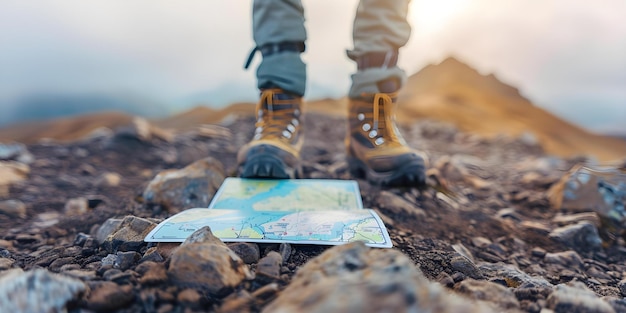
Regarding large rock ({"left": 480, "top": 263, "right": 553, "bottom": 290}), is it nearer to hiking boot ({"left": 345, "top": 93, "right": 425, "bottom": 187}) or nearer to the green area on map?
the green area on map

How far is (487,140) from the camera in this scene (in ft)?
16.7

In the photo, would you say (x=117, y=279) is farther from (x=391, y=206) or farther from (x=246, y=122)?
(x=246, y=122)

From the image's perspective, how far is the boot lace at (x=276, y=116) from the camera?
1984 millimetres

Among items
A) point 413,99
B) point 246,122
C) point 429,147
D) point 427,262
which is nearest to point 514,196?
point 427,262

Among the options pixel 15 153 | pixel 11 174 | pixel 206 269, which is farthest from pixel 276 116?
pixel 15 153

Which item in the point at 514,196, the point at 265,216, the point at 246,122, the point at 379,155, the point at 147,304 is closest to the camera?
the point at 147,304

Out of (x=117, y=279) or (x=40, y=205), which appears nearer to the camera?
(x=117, y=279)

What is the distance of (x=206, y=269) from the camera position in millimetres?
869

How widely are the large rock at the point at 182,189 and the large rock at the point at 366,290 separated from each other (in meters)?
0.95

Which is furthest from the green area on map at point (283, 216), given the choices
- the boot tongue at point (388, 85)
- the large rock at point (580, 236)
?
the large rock at point (580, 236)

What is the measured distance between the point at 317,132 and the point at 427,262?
3370 mm

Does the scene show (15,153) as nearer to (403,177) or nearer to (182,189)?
(182,189)

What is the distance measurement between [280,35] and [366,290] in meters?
1.53

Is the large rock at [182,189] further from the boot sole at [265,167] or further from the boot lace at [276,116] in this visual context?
the boot lace at [276,116]
